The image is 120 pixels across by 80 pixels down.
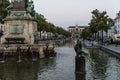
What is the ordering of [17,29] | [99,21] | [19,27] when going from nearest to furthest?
[19,27] < [17,29] < [99,21]

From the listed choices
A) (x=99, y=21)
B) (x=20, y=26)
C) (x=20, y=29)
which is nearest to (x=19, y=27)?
(x=20, y=26)

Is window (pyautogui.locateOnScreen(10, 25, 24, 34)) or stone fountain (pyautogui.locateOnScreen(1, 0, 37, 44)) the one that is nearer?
stone fountain (pyautogui.locateOnScreen(1, 0, 37, 44))

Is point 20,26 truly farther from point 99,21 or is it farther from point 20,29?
point 99,21

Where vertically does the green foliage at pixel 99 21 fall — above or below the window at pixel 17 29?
above

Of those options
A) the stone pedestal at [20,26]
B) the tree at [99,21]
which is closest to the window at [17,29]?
the stone pedestal at [20,26]

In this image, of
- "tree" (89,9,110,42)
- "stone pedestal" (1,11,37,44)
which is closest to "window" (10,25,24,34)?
"stone pedestal" (1,11,37,44)

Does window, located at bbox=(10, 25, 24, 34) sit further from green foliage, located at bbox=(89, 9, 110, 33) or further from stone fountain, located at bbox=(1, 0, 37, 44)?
green foliage, located at bbox=(89, 9, 110, 33)

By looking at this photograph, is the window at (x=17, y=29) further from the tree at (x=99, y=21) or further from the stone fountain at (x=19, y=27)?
the tree at (x=99, y=21)

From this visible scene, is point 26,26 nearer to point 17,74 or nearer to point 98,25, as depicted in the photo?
point 17,74

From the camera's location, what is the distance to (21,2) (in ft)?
160

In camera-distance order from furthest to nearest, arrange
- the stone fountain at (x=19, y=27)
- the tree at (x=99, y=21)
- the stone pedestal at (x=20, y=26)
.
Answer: the tree at (x=99, y=21) → the stone pedestal at (x=20, y=26) → the stone fountain at (x=19, y=27)

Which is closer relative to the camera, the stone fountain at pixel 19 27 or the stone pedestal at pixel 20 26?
the stone fountain at pixel 19 27

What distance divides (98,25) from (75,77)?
3634 inches

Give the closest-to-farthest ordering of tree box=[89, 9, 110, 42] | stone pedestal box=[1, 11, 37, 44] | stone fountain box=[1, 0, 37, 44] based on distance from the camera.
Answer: stone fountain box=[1, 0, 37, 44] < stone pedestal box=[1, 11, 37, 44] < tree box=[89, 9, 110, 42]
